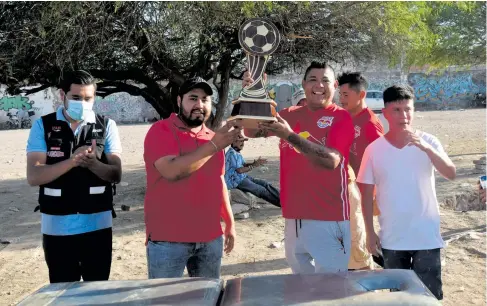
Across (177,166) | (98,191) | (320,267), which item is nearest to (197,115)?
(177,166)

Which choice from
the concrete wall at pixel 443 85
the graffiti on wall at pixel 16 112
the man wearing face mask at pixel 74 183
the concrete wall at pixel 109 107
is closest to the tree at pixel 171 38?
the man wearing face mask at pixel 74 183

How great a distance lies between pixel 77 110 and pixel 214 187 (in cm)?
101

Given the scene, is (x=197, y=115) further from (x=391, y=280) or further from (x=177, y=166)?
(x=391, y=280)

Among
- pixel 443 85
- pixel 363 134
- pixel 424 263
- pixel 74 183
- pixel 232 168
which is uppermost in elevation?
pixel 443 85

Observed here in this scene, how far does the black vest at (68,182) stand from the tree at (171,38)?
112 inches

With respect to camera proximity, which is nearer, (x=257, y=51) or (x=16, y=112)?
(x=257, y=51)

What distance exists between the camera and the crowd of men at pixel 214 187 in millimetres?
3047

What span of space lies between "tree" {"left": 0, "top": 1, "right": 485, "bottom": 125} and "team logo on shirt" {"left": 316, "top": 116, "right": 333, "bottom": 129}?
3068 millimetres

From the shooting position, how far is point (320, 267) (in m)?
3.20

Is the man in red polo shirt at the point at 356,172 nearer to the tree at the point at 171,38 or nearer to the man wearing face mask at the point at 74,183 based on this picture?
the man wearing face mask at the point at 74,183

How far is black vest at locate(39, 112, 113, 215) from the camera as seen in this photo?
10.5ft

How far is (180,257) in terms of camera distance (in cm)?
304

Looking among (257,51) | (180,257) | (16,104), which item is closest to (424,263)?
(180,257)

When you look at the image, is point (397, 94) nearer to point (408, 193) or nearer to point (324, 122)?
point (324, 122)
